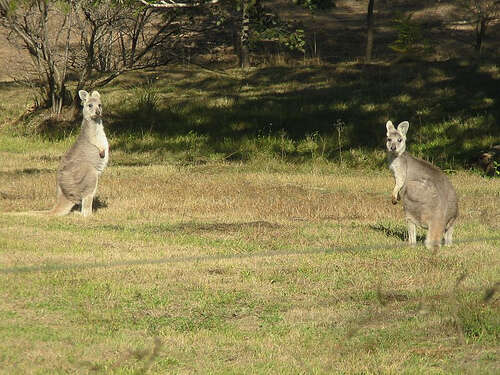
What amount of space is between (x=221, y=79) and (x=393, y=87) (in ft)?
18.3

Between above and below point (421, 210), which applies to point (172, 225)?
below

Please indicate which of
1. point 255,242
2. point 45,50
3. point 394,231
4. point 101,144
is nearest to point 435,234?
point 394,231

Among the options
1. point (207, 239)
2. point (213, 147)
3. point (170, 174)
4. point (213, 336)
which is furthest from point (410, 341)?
point (213, 147)

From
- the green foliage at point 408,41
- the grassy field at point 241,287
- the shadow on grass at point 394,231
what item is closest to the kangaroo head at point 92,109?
the grassy field at point 241,287

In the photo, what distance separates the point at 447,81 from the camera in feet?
75.8

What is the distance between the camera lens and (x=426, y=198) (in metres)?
9.79

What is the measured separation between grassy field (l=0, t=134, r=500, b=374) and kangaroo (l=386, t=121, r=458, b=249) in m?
0.25

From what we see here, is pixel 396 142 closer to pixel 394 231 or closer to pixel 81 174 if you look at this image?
pixel 394 231

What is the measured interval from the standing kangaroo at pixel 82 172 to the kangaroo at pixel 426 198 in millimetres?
4335

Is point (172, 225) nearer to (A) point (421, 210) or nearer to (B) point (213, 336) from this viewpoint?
(A) point (421, 210)

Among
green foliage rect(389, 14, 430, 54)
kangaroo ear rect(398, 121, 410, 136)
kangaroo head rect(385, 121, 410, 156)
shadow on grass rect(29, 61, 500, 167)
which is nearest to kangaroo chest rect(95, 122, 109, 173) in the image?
kangaroo head rect(385, 121, 410, 156)

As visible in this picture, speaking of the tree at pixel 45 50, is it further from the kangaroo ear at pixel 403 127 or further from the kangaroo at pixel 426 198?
the kangaroo at pixel 426 198

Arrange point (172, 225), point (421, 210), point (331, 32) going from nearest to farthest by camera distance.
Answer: point (421, 210) → point (172, 225) → point (331, 32)

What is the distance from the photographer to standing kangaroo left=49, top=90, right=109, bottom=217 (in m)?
12.0
